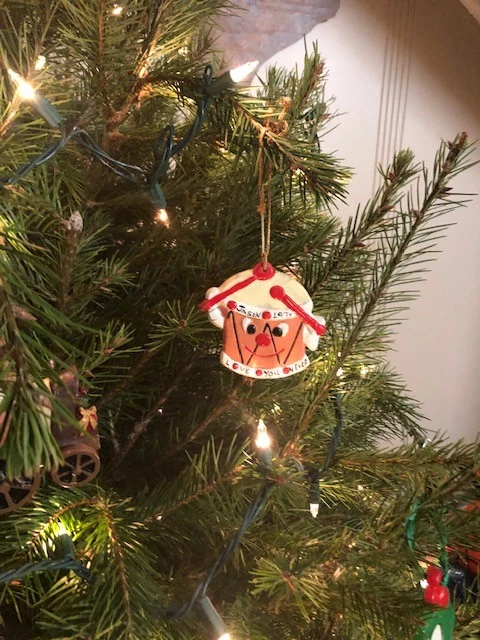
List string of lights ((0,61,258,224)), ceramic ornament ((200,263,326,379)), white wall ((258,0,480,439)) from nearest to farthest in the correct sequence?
string of lights ((0,61,258,224))
ceramic ornament ((200,263,326,379))
white wall ((258,0,480,439))

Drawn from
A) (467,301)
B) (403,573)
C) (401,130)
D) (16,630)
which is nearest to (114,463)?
(16,630)

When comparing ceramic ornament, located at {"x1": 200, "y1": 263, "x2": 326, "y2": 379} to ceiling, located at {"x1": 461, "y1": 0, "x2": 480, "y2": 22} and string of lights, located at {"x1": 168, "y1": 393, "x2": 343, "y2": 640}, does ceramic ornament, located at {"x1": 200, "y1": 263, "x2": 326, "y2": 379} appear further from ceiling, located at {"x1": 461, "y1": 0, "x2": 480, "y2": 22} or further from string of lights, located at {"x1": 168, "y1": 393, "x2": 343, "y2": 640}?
ceiling, located at {"x1": 461, "y1": 0, "x2": 480, "y2": 22}

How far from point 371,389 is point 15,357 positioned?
0.39 m

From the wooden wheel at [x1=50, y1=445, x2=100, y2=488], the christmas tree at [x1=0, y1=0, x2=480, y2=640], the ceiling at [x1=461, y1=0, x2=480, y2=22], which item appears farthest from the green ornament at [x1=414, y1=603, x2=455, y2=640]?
the ceiling at [x1=461, y1=0, x2=480, y2=22]

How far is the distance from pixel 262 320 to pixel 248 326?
11 mm

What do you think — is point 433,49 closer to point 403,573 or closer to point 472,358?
point 472,358

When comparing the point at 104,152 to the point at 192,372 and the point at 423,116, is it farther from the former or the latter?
the point at 423,116

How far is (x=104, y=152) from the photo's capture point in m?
0.38

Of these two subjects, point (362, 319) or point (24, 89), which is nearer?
point (24, 89)

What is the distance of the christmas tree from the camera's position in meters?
0.37

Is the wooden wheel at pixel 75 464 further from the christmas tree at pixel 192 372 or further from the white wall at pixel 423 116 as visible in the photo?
the white wall at pixel 423 116

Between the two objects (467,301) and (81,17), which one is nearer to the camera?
(81,17)

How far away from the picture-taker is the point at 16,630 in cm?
43

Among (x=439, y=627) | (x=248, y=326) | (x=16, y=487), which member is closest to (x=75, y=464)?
(x=16, y=487)
